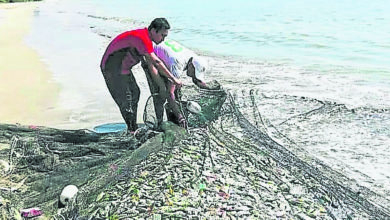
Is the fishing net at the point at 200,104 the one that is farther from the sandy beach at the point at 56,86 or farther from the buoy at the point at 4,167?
the buoy at the point at 4,167

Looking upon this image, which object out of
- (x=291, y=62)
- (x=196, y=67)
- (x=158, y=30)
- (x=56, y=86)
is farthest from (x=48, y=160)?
(x=291, y=62)

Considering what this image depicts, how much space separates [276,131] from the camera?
805cm

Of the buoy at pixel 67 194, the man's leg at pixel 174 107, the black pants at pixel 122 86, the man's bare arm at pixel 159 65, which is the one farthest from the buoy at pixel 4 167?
the man's leg at pixel 174 107

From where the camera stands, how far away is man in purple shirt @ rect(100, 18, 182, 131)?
6316mm

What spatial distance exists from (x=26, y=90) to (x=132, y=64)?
4.76 m

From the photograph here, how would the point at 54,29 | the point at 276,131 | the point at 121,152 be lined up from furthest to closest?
Answer: the point at 54,29 < the point at 276,131 < the point at 121,152

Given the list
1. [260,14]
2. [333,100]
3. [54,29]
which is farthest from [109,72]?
[260,14]

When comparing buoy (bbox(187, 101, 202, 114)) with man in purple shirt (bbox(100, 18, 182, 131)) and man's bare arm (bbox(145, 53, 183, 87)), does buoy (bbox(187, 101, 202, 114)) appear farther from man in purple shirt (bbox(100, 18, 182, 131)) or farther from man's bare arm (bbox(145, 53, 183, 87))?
man's bare arm (bbox(145, 53, 183, 87))

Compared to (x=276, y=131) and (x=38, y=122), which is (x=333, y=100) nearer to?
(x=276, y=131)

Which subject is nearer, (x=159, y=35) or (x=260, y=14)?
(x=159, y=35)

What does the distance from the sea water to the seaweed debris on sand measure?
1046mm

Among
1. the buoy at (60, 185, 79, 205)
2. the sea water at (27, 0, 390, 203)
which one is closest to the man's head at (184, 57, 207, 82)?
the sea water at (27, 0, 390, 203)

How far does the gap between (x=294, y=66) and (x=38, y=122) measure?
8497 mm

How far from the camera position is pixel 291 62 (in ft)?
51.6
